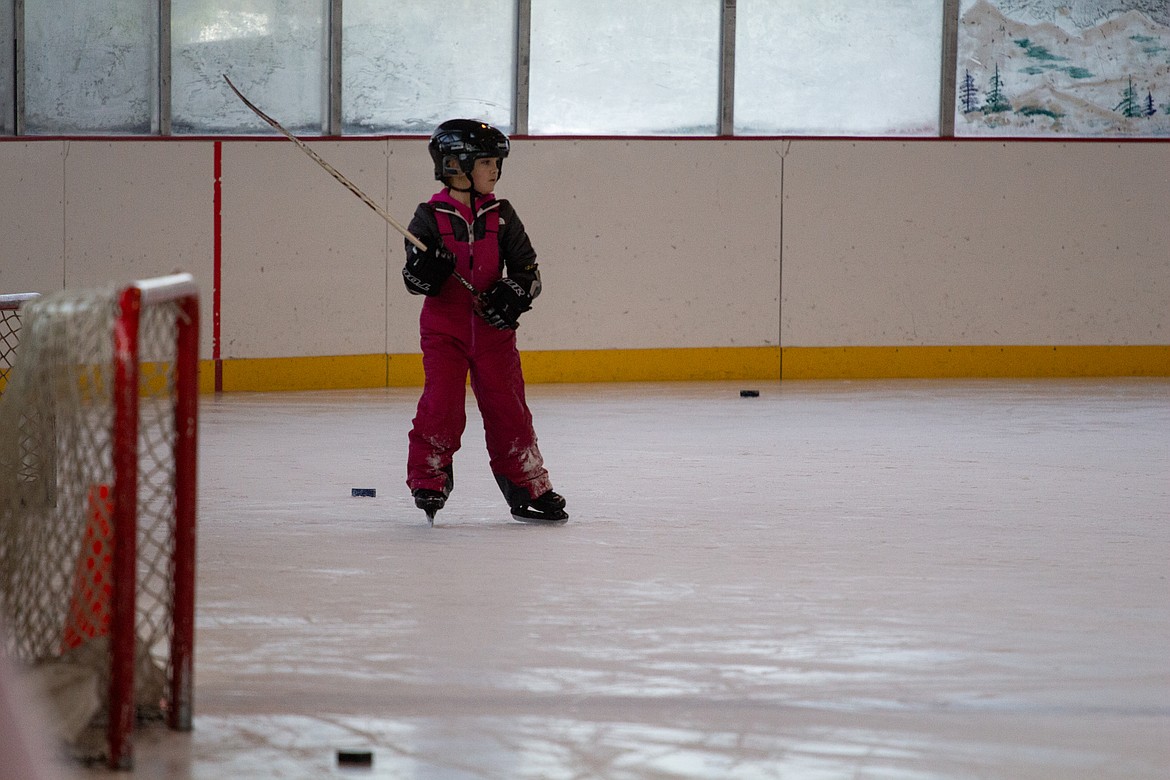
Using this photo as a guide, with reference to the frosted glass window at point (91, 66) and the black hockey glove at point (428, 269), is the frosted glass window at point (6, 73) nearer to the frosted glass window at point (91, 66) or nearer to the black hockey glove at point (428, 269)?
the frosted glass window at point (91, 66)

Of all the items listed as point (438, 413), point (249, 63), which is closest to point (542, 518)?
point (438, 413)

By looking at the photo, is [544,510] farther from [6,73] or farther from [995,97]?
[995,97]

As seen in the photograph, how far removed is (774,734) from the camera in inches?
110

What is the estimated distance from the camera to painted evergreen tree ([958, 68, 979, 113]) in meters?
10.4

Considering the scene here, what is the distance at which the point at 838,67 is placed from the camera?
33.7 ft

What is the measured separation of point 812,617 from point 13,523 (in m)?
1.76

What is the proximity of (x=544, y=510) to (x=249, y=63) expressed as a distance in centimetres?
528

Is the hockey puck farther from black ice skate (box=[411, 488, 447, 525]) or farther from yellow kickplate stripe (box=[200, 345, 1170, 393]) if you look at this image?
yellow kickplate stripe (box=[200, 345, 1170, 393])

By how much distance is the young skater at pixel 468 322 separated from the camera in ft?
15.9

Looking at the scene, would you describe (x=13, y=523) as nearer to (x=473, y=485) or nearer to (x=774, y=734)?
(x=774, y=734)

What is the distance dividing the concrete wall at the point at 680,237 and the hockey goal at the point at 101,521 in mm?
5788

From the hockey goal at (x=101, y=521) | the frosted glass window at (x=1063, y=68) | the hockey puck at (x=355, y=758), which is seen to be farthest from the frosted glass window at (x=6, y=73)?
the hockey puck at (x=355, y=758)

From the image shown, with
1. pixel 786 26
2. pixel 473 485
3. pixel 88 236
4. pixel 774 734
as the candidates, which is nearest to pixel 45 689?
pixel 774 734

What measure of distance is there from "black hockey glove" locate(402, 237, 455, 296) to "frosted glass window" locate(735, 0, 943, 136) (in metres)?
5.79
